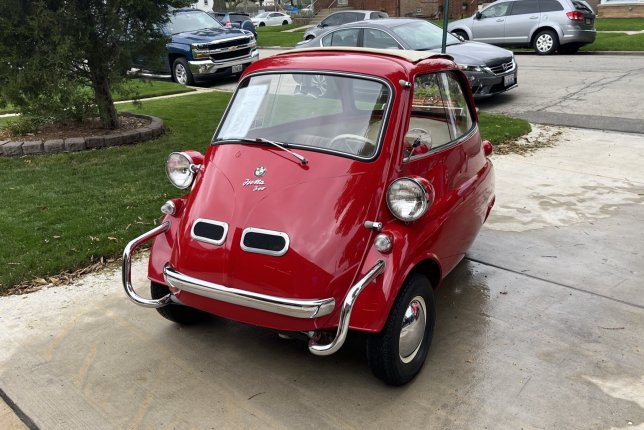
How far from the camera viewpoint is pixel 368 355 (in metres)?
2.96

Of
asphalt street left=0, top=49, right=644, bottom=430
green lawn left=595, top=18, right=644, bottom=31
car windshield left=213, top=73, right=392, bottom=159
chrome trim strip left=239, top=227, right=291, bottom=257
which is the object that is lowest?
green lawn left=595, top=18, right=644, bottom=31

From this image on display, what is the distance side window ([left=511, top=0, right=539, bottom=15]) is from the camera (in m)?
16.3

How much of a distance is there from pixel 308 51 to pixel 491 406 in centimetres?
244

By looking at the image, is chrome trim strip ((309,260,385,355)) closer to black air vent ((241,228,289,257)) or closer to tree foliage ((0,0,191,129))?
black air vent ((241,228,289,257))

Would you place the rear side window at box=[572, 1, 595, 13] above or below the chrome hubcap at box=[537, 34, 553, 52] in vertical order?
above

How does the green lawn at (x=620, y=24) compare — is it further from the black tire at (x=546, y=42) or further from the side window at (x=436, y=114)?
the side window at (x=436, y=114)

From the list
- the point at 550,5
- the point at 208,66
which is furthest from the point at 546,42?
the point at 208,66

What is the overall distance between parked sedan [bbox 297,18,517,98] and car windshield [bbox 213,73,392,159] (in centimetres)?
661

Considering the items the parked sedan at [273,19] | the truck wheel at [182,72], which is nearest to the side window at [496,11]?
the truck wheel at [182,72]

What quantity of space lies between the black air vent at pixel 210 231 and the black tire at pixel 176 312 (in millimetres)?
577

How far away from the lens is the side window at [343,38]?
1064cm

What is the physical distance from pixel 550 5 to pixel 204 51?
980 cm

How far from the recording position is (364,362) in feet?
10.8

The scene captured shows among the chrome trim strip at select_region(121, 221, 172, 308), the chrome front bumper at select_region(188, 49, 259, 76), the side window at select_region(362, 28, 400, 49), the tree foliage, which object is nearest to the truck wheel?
the chrome front bumper at select_region(188, 49, 259, 76)
